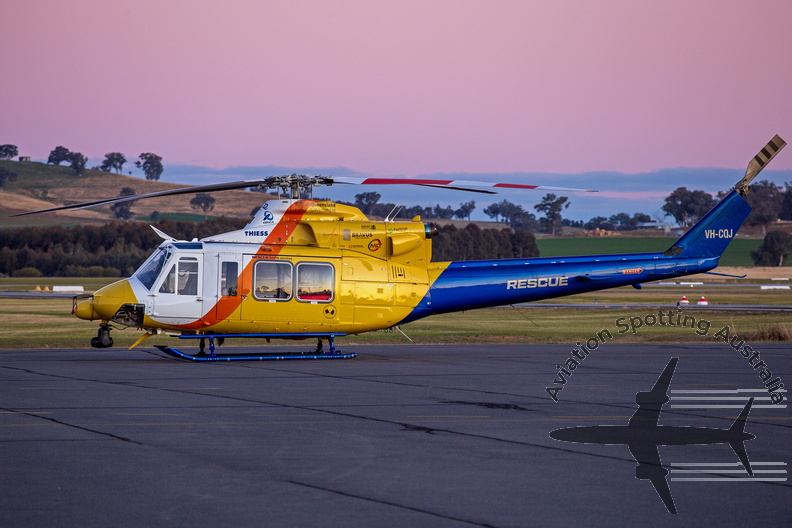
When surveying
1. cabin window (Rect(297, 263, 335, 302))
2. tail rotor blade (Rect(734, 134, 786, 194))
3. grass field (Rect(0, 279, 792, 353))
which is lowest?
grass field (Rect(0, 279, 792, 353))

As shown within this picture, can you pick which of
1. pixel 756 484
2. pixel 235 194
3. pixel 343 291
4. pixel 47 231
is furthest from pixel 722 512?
pixel 235 194

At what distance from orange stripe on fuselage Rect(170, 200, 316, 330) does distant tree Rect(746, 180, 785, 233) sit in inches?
6473

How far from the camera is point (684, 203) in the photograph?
164125 mm

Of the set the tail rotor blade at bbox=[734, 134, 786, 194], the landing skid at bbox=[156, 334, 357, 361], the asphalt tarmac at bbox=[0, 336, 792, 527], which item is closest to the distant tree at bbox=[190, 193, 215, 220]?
the landing skid at bbox=[156, 334, 357, 361]

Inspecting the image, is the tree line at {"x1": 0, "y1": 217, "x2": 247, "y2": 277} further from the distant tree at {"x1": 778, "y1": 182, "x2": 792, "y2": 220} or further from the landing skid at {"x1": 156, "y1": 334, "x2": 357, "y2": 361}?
the distant tree at {"x1": 778, "y1": 182, "x2": 792, "y2": 220}

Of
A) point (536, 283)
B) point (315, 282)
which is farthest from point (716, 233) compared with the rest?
point (315, 282)

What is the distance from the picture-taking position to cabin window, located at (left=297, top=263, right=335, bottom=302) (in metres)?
19.6

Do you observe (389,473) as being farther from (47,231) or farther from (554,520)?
(47,231)

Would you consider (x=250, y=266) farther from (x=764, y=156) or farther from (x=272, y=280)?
(x=764, y=156)

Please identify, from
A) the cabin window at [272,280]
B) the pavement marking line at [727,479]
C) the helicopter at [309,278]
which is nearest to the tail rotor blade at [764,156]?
the helicopter at [309,278]

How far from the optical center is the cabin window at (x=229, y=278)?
19234 mm

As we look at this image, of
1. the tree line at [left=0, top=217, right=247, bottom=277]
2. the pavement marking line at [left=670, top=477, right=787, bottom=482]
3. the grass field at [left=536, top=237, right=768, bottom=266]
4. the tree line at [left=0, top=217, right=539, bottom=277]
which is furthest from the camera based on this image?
the grass field at [left=536, top=237, right=768, bottom=266]

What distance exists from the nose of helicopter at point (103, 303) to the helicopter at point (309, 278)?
0.07 feet

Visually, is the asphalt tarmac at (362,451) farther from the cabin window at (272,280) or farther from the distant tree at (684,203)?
the distant tree at (684,203)
